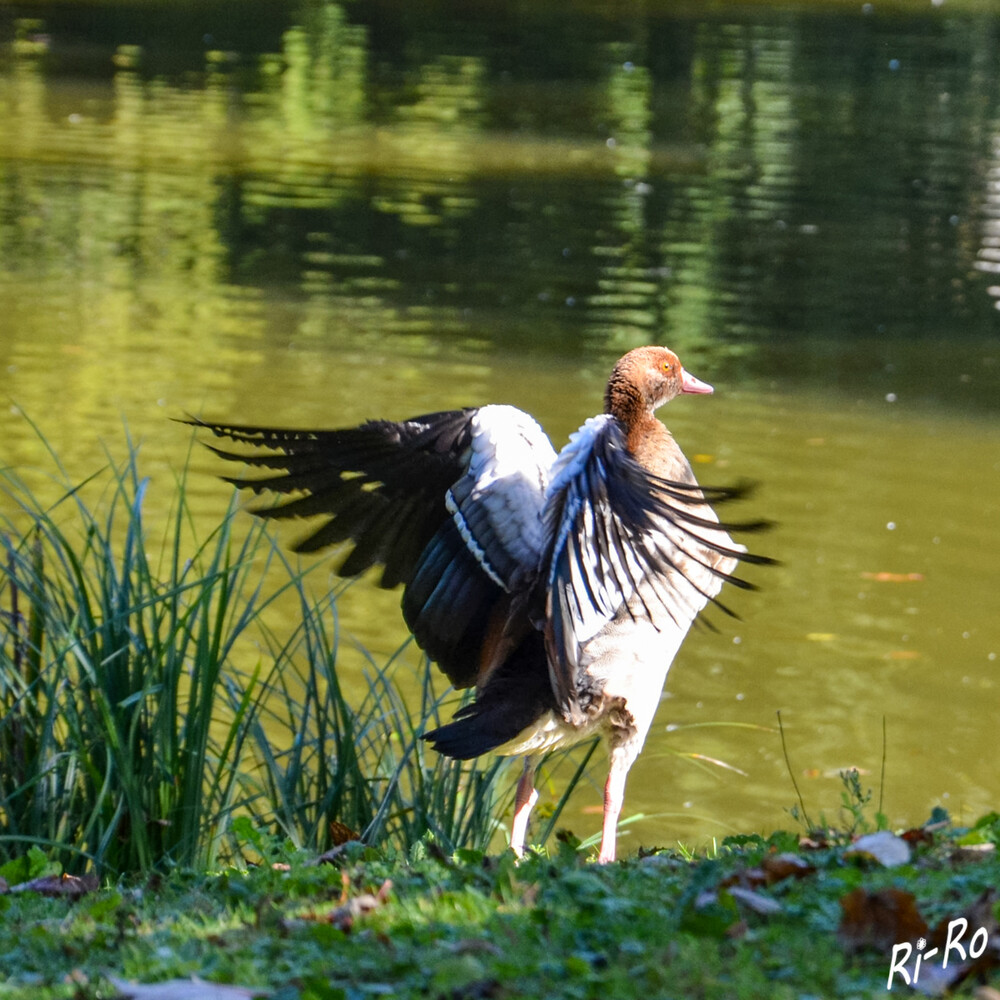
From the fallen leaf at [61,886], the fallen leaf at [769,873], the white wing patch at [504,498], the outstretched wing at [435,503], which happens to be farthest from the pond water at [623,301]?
the fallen leaf at [61,886]

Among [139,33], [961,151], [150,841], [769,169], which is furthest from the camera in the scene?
[139,33]

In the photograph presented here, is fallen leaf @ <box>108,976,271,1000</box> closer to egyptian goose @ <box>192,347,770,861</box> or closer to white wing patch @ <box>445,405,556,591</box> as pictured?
egyptian goose @ <box>192,347,770,861</box>

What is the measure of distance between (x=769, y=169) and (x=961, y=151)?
311cm

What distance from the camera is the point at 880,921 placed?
2.88 meters

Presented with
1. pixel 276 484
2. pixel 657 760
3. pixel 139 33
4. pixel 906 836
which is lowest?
pixel 657 760

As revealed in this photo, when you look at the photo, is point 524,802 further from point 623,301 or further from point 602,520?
point 623,301

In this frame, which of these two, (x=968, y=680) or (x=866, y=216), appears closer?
(x=968, y=680)

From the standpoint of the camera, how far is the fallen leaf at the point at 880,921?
286 centimetres

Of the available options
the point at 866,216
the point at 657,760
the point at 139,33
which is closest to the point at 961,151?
the point at 866,216

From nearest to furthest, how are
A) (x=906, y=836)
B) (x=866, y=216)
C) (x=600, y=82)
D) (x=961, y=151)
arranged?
(x=906, y=836) → (x=866, y=216) → (x=961, y=151) → (x=600, y=82)

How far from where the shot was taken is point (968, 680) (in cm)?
730

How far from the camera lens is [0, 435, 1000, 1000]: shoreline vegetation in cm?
284

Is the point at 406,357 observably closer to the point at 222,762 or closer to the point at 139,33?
the point at 222,762

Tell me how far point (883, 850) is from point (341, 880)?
3.86 ft
